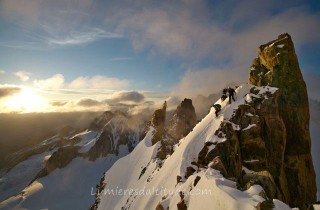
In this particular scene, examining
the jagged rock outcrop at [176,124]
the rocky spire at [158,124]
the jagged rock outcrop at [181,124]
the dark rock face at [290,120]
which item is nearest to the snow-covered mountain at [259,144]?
the dark rock face at [290,120]

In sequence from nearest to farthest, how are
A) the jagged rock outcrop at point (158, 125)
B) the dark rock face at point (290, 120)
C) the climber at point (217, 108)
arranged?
the dark rock face at point (290, 120) < the climber at point (217, 108) < the jagged rock outcrop at point (158, 125)

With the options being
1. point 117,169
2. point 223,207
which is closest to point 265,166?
point 223,207

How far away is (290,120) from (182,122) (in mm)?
58021

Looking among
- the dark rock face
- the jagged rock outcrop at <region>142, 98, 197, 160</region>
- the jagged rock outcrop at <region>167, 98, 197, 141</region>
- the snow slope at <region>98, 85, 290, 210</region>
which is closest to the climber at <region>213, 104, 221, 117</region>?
the snow slope at <region>98, 85, 290, 210</region>

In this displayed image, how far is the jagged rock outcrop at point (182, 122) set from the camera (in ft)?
315

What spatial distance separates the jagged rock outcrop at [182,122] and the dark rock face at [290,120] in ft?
156

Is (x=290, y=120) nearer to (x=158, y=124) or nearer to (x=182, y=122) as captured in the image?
(x=182, y=122)

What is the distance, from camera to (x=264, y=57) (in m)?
51.8

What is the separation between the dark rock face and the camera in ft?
131

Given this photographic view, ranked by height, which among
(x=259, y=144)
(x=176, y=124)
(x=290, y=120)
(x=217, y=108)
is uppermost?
(x=217, y=108)

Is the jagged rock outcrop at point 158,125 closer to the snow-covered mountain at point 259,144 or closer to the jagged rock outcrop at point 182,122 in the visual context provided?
the jagged rock outcrop at point 182,122

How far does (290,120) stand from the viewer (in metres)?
43.5

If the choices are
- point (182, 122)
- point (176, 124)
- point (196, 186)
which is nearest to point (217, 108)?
point (196, 186)

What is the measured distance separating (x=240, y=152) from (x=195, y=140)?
747cm
